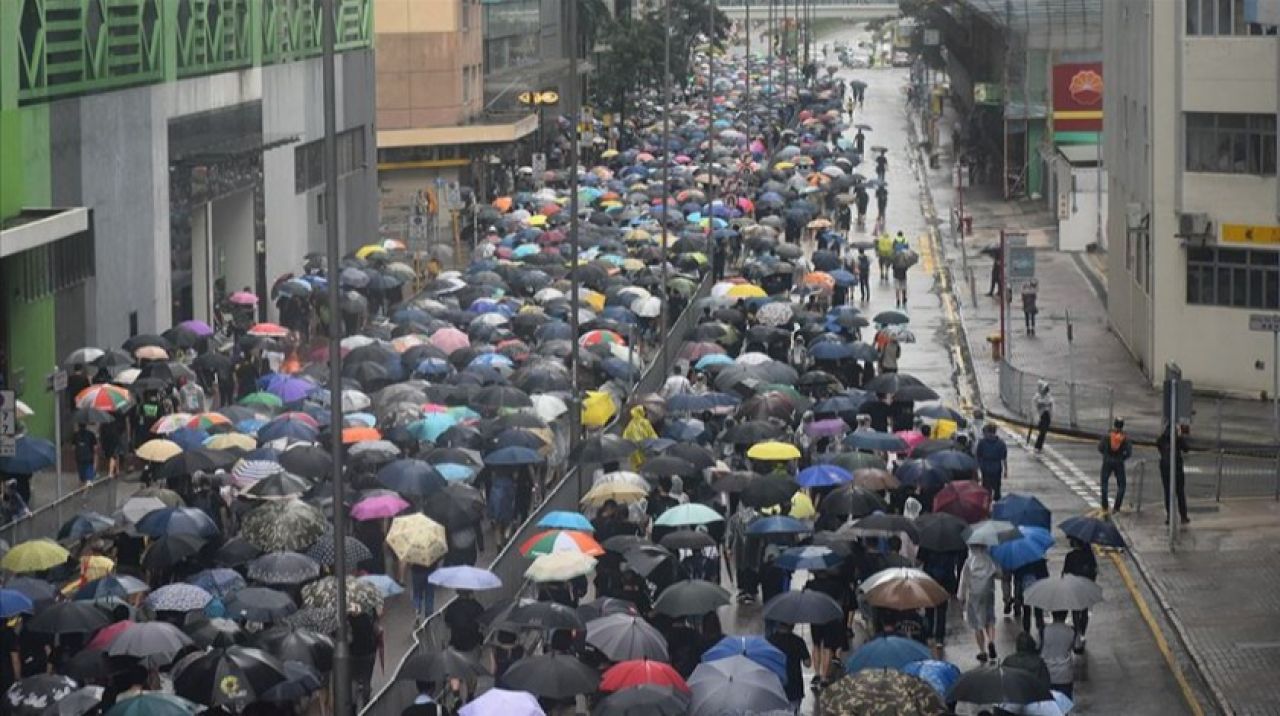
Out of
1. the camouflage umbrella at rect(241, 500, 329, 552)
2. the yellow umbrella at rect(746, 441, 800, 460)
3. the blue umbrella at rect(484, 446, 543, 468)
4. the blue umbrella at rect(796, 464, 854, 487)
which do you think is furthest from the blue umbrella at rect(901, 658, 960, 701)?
the blue umbrella at rect(484, 446, 543, 468)

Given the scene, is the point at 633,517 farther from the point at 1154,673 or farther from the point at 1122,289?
the point at 1122,289

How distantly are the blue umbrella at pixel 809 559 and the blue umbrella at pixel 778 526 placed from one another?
137cm

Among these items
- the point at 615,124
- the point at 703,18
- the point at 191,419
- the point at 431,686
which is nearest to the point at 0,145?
the point at 191,419

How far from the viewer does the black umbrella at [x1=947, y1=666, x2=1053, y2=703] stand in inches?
837

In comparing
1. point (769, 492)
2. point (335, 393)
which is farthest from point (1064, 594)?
point (335, 393)

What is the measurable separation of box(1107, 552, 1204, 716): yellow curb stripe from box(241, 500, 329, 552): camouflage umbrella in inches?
342

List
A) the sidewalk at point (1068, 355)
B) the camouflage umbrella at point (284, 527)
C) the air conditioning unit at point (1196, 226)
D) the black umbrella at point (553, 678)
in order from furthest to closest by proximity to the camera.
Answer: the air conditioning unit at point (1196, 226), the sidewalk at point (1068, 355), the camouflage umbrella at point (284, 527), the black umbrella at point (553, 678)

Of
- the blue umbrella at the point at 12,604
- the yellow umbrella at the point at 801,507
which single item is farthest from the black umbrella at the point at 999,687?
the blue umbrella at the point at 12,604

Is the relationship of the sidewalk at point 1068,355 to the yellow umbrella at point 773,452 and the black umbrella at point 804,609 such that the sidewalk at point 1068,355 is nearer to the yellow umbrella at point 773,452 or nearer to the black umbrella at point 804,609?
the yellow umbrella at point 773,452

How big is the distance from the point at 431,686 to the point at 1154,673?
27.8ft

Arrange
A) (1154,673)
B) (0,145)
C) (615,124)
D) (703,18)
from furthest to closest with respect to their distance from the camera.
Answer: (703,18), (615,124), (0,145), (1154,673)

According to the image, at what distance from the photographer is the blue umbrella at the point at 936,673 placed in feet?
72.9

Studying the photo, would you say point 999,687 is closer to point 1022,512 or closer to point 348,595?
point 348,595

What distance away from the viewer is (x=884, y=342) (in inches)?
1809
